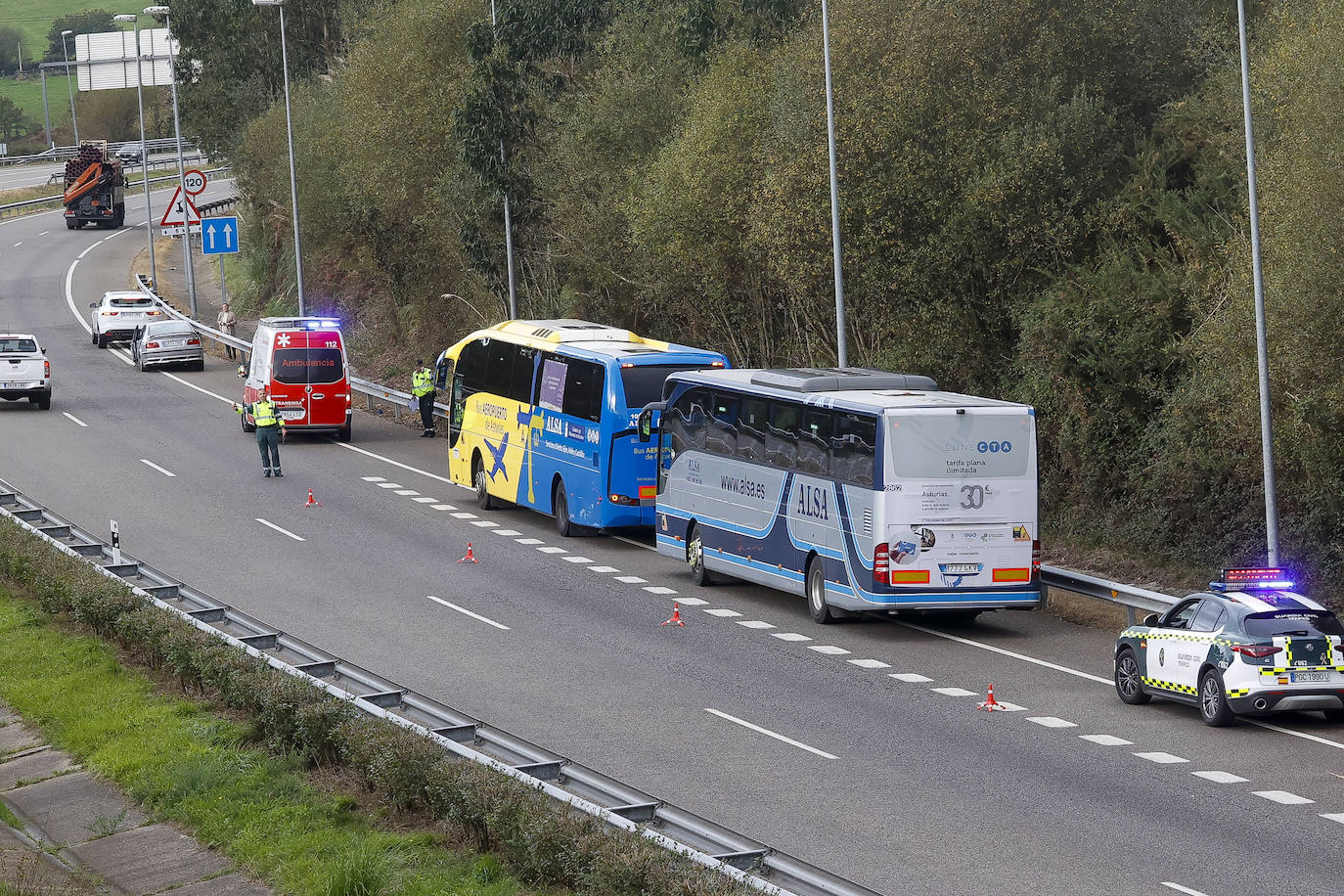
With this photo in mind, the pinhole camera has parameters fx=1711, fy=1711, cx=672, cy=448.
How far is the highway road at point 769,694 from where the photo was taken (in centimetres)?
1308

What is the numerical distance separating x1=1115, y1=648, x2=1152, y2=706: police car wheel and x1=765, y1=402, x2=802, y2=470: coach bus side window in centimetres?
622

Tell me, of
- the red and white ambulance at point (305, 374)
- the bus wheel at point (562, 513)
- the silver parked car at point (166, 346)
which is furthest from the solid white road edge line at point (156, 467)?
the silver parked car at point (166, 346)

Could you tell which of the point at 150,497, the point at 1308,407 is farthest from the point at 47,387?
the point at 1308,407

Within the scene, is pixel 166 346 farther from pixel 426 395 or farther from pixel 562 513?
pixel 562 513

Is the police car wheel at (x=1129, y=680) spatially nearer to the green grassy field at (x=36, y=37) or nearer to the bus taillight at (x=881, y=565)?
the bus taillight at (x=881, y=565)

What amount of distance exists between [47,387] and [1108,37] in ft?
89.2

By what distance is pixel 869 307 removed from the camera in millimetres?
31141

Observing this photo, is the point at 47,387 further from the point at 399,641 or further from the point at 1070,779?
the point at 1070,779

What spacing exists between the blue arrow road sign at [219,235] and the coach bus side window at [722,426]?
34.1 meters

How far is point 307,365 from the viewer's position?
38.7 metres

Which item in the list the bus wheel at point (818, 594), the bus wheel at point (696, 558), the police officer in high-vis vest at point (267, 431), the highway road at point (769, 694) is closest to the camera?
the highway road at point (769, 694)

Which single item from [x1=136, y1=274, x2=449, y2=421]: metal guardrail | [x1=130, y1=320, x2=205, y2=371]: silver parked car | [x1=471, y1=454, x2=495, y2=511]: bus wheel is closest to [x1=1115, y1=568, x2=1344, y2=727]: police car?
[x1=471, y1=454, x2=495, y2=511]: bus wheel

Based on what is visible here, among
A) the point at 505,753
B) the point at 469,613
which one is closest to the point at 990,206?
the point at 469,613

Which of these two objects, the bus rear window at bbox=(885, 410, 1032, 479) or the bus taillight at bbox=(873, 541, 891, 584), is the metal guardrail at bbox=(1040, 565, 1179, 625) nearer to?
the bus rear window at bbox=(885, 410, 1032, 479)
